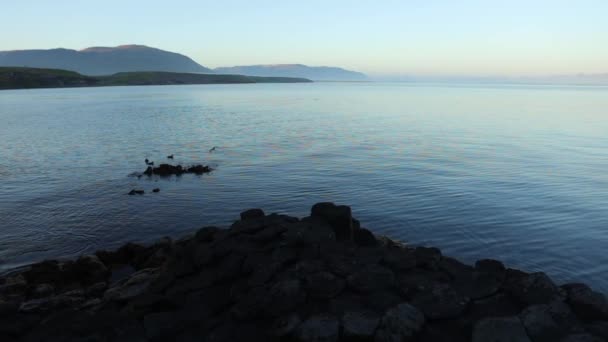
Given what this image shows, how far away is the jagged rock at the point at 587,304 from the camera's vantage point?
11.4 metres

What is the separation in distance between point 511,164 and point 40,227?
3585 cm

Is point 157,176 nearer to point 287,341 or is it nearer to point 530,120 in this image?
point 287,341

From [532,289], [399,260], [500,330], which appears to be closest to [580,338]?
[500,330]

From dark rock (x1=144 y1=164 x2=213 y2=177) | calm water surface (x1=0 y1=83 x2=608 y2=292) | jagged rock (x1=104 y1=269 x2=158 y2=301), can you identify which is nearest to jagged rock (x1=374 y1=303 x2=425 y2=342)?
calm water surface (x1=0 y1=83 x2=608 y2=292)

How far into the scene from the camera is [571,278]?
1631 cm

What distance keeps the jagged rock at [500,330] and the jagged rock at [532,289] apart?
5.20 ft

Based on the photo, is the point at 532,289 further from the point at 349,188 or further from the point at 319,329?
the point at 349,188

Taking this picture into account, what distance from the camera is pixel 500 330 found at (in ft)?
34.2

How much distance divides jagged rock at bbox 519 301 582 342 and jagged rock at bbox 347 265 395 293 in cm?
373

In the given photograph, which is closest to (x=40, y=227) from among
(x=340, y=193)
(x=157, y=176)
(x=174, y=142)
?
(x=157, y=176)

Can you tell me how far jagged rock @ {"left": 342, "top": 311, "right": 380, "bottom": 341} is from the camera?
10.6 meters

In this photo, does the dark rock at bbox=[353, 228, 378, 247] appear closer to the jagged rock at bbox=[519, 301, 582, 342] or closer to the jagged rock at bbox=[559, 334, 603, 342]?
the jagged rock at bbox=[519, 301, 582, 342]

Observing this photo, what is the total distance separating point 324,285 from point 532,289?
6.11 m

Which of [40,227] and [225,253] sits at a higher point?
[225,253]
